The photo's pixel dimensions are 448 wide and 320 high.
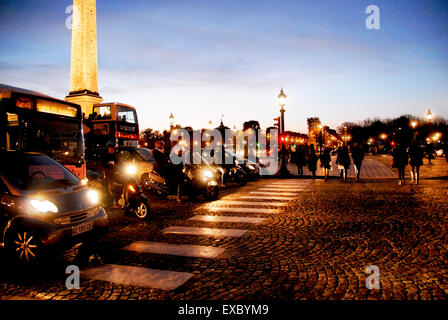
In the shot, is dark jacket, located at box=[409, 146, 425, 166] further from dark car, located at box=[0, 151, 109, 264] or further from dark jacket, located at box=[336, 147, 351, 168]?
dark car, located at box=[0, 151, 109, 264]

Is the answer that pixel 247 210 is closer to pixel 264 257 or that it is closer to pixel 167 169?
pixel 167 169

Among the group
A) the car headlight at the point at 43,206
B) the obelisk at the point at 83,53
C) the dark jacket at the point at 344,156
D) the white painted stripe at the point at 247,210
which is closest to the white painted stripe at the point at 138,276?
the car headlight at the point at 43,206

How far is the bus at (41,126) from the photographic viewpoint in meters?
7.32

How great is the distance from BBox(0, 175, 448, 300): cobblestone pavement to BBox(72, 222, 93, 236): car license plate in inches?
18.8

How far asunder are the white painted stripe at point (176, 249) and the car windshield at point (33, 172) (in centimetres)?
144

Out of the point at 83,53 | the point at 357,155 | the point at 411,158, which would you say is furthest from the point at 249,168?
the point at 83,53

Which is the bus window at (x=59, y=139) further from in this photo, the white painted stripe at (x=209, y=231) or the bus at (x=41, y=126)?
the white painted stripe at (x=209, y=231)

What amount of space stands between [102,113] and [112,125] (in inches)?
44.9

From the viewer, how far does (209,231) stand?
621 centimetres

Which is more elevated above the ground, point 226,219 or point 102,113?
point 102,113

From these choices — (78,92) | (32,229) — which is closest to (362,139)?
(78,92)

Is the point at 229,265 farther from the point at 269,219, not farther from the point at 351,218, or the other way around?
the point at 351,218

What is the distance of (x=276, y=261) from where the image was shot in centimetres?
442

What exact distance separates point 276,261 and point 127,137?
16.8 m
